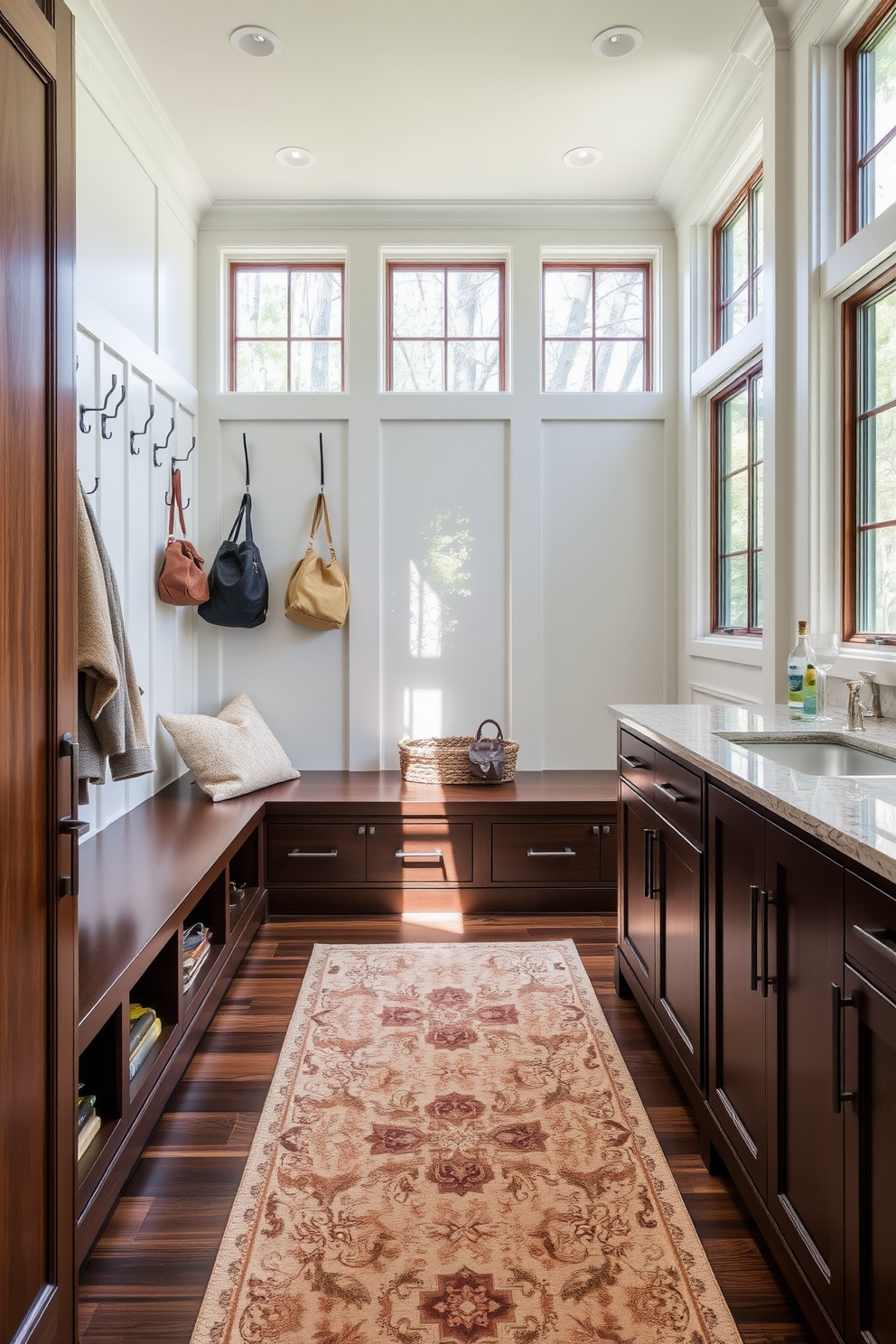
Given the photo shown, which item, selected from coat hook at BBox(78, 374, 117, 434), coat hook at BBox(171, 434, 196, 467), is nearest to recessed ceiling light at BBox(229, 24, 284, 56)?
coat hook at BBox(78, 374, 117, 434)

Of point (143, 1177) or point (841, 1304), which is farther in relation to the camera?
point (143, 1177)

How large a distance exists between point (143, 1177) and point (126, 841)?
1.14 metres

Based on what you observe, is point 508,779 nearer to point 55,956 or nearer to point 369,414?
point 369,414

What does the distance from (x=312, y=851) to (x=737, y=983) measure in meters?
2.12

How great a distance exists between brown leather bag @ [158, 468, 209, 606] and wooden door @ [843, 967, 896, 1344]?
2.89 meters

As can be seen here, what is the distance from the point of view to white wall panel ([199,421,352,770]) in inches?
161

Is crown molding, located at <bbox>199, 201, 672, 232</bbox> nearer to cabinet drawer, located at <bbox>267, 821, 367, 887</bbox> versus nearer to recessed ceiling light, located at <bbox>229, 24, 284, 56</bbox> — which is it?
recessed ceiling light, located at <bbox>229, 24, 284, 56</bbox>

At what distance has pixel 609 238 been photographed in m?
4.08

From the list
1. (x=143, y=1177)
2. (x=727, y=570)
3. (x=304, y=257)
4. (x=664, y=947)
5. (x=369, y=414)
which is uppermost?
(x=304, y=257)

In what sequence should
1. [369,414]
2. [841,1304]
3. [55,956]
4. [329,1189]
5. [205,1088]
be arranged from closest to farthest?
1. [841,1304]
2. [55,956]
3. [329,1189]
4. [205,1088]
5. [369,414]

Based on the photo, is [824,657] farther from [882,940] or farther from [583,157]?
[583,157]

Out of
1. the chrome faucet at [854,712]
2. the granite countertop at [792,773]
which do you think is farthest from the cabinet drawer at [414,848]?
the chrome faucet at [854,712]

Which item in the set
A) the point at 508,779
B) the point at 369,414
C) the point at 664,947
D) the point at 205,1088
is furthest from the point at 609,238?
the point at 205,1088

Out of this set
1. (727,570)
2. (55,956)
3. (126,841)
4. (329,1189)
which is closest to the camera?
(55,956)
